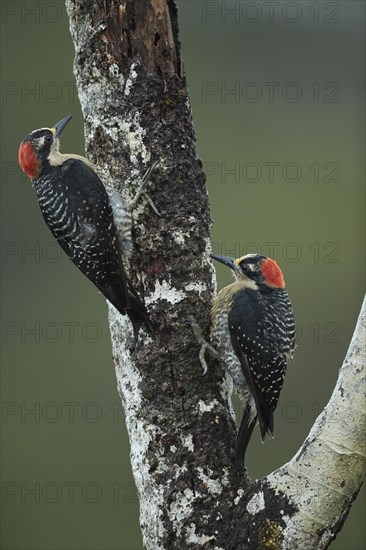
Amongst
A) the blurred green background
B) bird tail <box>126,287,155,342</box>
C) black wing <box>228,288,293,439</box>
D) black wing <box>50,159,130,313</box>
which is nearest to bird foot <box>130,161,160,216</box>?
black wing <box>50,159,130,313</box>

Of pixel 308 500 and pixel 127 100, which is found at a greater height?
pixel 127 100

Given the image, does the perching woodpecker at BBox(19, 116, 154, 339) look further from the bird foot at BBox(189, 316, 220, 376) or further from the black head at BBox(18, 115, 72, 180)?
the bird foot at BBox(189, 316, 220, 376)

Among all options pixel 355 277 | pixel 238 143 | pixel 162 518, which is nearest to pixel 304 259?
pixel 355 277

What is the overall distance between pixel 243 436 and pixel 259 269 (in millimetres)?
1074

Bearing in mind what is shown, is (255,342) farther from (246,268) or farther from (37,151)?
(37,151)

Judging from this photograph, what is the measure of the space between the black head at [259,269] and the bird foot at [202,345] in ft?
2.12

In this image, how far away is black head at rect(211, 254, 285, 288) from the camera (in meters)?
4.93

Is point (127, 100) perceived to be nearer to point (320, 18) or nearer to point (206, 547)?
point (206, 547)

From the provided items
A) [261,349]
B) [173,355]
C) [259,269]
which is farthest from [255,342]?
[173,355]

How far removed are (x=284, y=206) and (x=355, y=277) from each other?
1249mm

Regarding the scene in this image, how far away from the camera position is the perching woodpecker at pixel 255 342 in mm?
4617

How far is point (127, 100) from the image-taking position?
14.6 feet

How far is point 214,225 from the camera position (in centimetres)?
1038

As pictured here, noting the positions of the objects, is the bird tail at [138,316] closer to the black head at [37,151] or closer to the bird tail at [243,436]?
the bird tail at [243,436]
